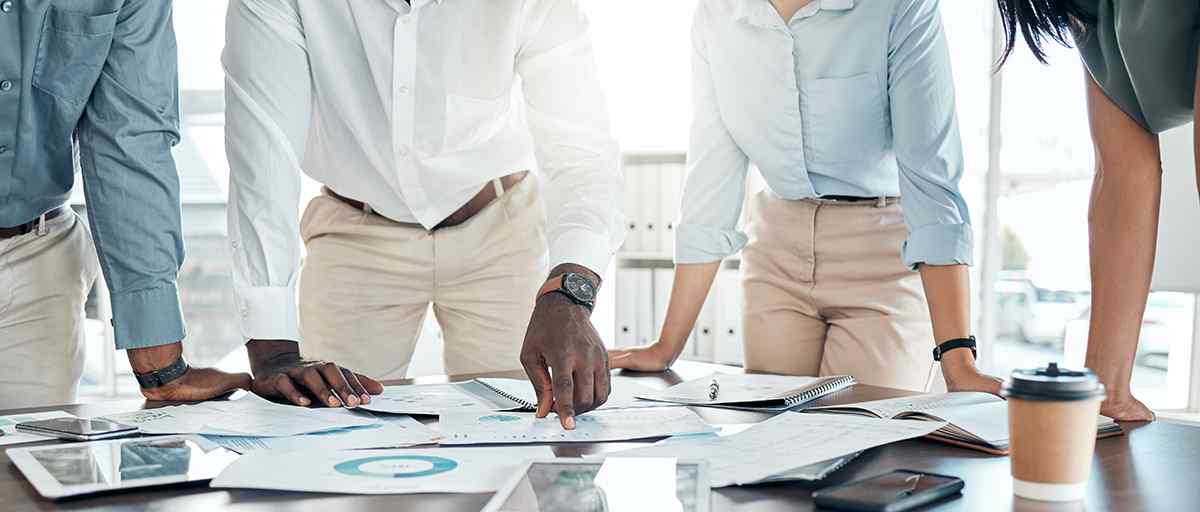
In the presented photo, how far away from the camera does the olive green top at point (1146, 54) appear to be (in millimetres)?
1213

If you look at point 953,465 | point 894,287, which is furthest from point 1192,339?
point 953,465

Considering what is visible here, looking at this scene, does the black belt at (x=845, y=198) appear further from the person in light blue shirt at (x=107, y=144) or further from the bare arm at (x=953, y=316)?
the person in light blue shirt at (x=107, y=144)

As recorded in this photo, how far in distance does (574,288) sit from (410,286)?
567 mm

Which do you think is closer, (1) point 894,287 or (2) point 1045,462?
(2) point 1045,462

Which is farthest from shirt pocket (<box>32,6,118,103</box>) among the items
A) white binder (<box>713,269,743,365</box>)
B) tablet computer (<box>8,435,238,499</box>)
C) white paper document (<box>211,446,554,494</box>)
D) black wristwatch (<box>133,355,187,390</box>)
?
white binder (<box>713,269,743,365</box>)

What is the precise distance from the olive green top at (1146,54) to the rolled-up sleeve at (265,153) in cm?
107

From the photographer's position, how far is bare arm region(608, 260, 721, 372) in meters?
1.73

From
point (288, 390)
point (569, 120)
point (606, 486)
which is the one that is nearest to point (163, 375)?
point (288, 390)

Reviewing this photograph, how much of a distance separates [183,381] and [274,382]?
15 cm

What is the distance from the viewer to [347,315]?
6.22 ft

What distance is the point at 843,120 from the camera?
192 cm

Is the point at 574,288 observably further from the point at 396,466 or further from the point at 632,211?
the point at 632,211

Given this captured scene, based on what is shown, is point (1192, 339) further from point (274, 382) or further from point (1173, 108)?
point (274, 382)

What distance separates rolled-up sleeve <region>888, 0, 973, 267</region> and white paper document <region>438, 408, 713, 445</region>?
2.10ft
